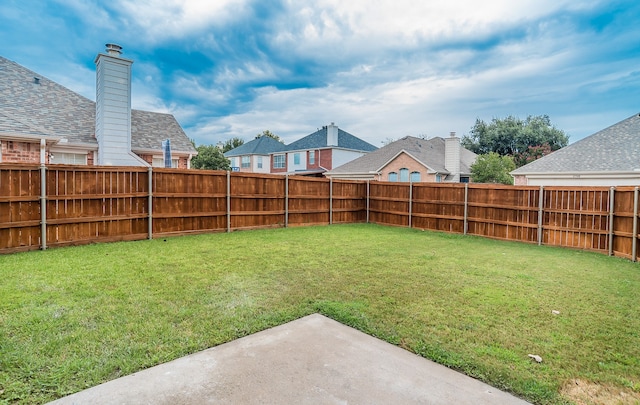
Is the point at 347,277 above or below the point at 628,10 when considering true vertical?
below

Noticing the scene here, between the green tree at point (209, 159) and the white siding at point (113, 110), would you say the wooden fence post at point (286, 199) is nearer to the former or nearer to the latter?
the white siding at point (113, 110)

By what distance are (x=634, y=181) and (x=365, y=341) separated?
51.9 ft

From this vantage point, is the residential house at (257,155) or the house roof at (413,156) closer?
the house roof at (413,156)

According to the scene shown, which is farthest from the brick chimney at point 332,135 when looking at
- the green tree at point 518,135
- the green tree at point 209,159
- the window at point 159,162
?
the window at point 159,162

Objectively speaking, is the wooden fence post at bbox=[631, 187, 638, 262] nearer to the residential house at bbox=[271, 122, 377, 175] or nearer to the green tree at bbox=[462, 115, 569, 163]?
the residential house at bbox=[271, 122, 377, 175]

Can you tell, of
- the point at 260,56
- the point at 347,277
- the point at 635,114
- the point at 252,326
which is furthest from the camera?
the point at 260,56

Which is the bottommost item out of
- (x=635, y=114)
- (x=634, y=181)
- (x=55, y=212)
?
(x=55, y=212)

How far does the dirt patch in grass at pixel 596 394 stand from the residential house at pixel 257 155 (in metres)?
35.3

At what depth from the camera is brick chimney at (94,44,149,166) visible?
10312 millimetres

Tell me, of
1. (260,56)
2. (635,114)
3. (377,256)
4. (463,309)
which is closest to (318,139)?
(260,56)

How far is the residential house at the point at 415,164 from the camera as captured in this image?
76.2 feet

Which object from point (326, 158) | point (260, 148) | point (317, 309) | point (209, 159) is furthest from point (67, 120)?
point (260, 148)

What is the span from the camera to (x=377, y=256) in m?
6.68

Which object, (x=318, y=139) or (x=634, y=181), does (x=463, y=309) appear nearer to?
(x=634, y=181)
